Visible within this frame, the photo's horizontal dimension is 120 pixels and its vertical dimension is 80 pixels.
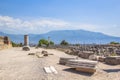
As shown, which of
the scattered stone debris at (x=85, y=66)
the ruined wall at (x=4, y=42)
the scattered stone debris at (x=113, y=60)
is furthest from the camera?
the ruined wall at (x=4, y=42)

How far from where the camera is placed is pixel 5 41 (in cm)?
5491

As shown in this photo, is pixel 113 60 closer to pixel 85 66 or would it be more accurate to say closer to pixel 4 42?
pixel 85 66

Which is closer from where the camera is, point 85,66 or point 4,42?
point 85,66

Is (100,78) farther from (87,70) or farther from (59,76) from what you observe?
(59,76)

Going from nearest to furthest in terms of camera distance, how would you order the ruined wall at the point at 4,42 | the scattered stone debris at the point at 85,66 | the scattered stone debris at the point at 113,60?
the scattered stone debris at the point at 85,66 → the scattered stone debris at the point at 113,60 → the ruined wall at the point at 4,42

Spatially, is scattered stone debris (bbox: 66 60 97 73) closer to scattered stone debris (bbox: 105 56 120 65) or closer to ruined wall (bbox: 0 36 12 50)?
scattered stone debris (bbox: 105 56 120 65)

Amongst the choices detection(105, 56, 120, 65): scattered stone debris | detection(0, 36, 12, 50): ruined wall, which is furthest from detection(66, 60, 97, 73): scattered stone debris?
detection(0, 36, 12, 50): ruined wall

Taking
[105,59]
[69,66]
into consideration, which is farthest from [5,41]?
[69,66]

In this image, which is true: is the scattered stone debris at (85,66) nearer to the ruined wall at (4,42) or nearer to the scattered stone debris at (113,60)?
the scattered stone debris at (113,60)

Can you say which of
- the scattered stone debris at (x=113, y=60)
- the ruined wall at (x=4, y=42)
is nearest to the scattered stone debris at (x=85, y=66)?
the scattered stone debris at (x=113, y=60)

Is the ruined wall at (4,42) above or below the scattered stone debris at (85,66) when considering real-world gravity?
above

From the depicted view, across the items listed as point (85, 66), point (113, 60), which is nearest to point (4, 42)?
point (113, 60)

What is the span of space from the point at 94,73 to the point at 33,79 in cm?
439

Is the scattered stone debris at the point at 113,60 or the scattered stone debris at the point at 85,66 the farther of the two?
the scattered stone debris at the point at 113,60
